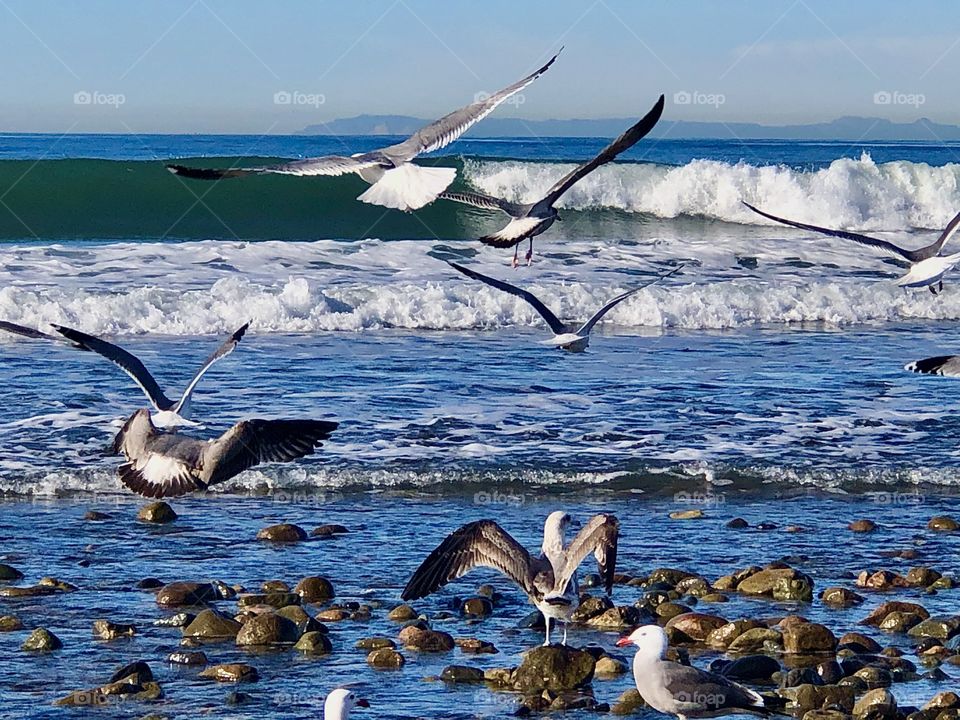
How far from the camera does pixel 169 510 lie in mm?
9562

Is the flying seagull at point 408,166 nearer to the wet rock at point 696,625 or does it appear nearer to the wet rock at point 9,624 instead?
the wet rock at point 9,624

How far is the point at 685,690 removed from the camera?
19.5 feet

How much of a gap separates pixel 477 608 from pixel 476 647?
0.69 metres

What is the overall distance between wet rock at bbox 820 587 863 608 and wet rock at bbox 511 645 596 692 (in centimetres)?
177

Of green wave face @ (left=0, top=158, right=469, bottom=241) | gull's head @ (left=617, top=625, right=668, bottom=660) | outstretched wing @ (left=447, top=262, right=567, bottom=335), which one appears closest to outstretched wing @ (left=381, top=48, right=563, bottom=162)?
outstretched wing @ (left=447, top=262, right=567, bottom=335)

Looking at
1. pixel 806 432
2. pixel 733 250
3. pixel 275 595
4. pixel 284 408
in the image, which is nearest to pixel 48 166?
pixel 733 250

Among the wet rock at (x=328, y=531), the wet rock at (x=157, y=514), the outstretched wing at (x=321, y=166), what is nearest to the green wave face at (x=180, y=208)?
the outstretched wing at (x=321, y=166)

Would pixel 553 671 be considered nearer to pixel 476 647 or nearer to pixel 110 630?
pixel 476 647

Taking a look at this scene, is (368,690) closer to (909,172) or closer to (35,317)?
(35,317)

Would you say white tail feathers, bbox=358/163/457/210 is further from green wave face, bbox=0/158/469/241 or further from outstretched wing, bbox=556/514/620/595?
green wave face, bbox=0/158/469/241

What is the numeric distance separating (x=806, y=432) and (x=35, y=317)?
10051mm

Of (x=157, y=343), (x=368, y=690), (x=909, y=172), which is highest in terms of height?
(x=909, y=172)

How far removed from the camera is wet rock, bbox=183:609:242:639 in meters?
7.20

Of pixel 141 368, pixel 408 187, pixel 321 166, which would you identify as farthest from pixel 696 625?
pixel 321 166
